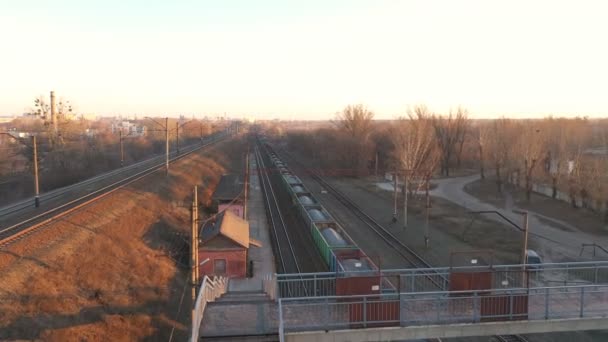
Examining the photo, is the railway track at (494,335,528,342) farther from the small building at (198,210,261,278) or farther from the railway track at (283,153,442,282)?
the small building at (198,210,261,278)

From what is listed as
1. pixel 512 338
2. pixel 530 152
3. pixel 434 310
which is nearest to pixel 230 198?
pixel 512 338

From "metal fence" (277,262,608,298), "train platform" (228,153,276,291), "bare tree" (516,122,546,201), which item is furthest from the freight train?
"bare tree" (516,122,546,201)

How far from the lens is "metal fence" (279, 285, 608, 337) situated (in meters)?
Result: 12.6

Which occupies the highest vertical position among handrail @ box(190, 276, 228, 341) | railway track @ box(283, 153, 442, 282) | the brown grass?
handrail @ box(190, 276, 228, 341)

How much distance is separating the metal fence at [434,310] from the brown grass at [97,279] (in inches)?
230

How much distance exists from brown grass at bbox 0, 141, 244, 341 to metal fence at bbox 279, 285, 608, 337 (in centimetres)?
585

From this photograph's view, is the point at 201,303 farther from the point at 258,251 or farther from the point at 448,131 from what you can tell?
the point at 448,131

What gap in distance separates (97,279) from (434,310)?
12.5 m

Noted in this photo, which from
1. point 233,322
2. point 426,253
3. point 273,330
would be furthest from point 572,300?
point 426,253

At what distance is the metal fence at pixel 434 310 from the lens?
12602 mm

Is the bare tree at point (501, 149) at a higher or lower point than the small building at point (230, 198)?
higher

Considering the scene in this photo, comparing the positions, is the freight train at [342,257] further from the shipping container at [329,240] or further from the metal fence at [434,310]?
the metal fence at [434,310]

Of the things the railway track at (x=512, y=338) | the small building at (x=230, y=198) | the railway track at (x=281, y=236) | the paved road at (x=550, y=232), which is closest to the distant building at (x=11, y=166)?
the small building at (x=230, y=198)

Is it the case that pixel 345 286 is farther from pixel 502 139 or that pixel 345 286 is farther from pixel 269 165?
pixel 269 165
